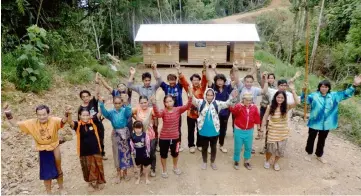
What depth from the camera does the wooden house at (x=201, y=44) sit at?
17.1m

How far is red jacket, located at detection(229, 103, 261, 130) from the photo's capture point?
16.9 ft

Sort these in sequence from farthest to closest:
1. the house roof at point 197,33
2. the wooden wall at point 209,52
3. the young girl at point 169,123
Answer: the wooden wall at point 209,52 < the house roof at point 197,33 < the young girl at point 169,123

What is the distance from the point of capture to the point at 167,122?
502 centimetres

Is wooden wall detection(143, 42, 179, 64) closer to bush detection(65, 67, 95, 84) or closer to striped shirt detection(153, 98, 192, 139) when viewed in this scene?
bush detection(65, 67, 95, 84)

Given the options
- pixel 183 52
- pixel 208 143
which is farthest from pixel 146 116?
pixel 183 52

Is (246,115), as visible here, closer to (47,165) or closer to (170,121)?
(170,121)

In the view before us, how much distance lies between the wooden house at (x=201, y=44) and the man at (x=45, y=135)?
12919 millimetres

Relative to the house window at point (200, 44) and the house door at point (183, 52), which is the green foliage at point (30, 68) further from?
the house door at point (183, 52)

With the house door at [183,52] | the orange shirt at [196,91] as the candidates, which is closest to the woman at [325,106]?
the orange shirt at [196,91]

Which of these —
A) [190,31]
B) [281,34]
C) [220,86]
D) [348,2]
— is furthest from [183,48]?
[220,86]

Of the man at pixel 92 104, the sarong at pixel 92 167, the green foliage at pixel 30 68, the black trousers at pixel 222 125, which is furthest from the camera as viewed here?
the green foliage at pixel 30 68

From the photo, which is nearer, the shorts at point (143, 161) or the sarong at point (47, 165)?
the sarong at point (47, 165)

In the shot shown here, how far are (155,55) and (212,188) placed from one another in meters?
13.4

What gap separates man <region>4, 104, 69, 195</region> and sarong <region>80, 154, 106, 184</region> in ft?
1.23
